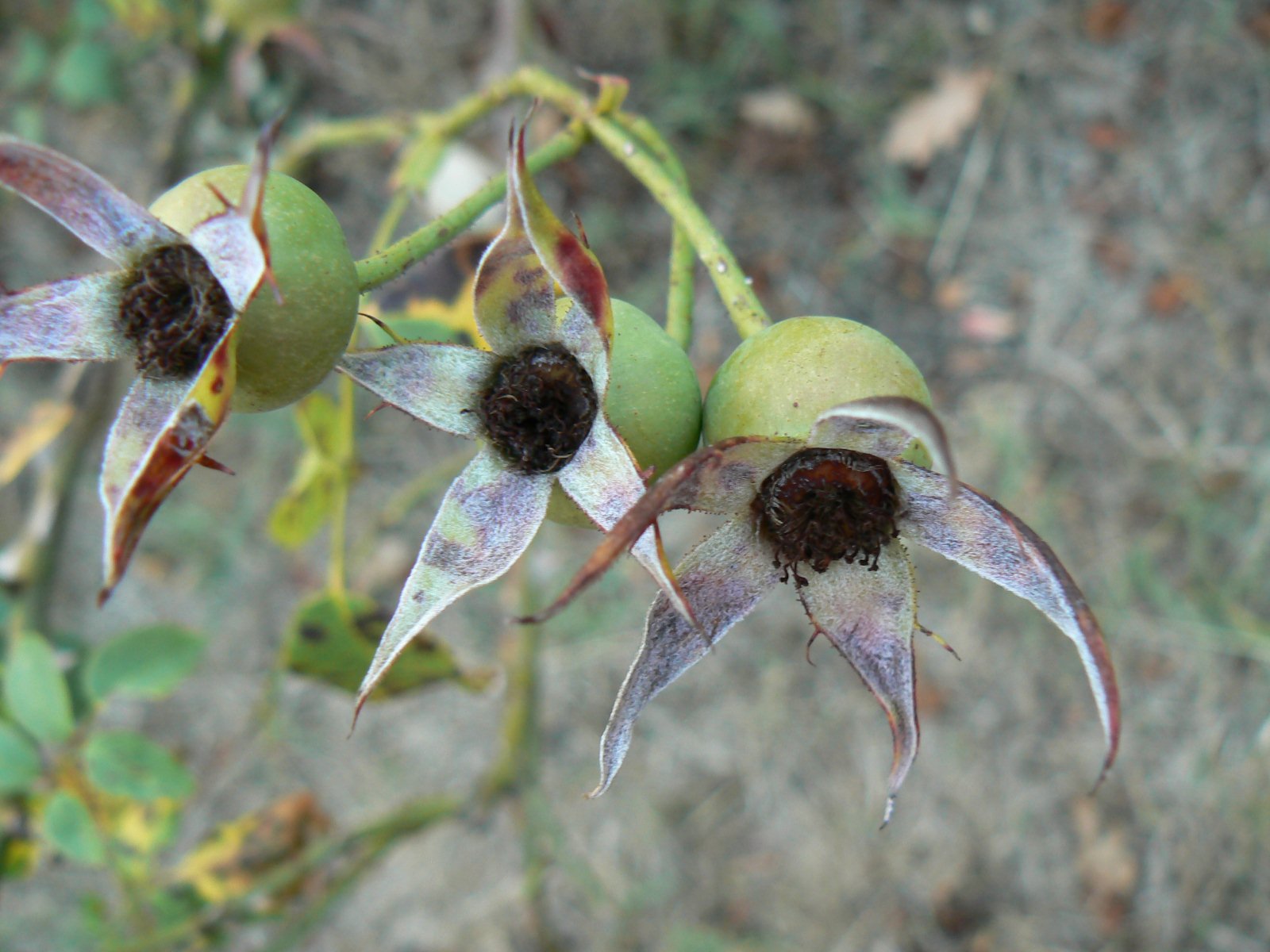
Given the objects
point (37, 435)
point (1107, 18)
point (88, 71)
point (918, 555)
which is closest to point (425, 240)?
point (37, 435)

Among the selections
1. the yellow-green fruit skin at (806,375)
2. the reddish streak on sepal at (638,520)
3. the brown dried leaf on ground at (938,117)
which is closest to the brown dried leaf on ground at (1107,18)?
the brown dried leaf on ground at (938,117)

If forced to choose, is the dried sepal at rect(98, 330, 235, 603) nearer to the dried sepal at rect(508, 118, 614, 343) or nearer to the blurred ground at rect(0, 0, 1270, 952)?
the dried sepal at rect(508, 118, 614, 343)

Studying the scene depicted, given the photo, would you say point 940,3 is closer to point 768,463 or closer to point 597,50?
point 597,50

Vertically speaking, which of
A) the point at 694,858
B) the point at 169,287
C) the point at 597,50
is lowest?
the point at 694,858

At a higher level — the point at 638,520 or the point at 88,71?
the point at 88,71

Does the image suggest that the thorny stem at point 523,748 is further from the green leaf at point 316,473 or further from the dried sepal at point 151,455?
the dried sepal at point 151,455

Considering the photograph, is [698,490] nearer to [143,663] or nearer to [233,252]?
[233,252]

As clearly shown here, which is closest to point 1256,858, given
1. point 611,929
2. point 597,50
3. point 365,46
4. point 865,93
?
point 611,929
